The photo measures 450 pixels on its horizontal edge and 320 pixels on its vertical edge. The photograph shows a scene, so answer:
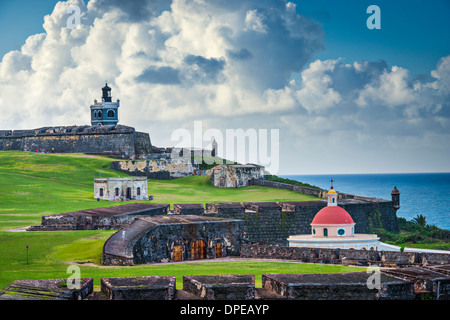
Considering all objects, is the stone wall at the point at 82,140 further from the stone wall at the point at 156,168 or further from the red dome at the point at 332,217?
the red dome at the point at 332,217

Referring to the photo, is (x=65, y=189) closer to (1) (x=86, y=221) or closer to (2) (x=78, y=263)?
(1) (x=86, y=221)

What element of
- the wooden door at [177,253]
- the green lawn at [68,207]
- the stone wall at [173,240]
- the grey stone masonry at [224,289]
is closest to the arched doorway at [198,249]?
the stone wall at [173,240]

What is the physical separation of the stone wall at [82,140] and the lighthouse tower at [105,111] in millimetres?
7428

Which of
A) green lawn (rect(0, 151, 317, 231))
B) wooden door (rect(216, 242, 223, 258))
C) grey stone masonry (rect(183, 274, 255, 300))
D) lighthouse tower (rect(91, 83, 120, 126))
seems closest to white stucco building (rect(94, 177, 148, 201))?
green lawn (rect(0, 151, 317, 231))

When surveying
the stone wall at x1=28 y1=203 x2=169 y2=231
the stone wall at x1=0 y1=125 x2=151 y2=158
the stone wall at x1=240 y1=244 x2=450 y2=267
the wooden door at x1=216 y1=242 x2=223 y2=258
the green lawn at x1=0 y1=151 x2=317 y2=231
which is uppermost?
the stone wall at x1=0 y1=125 x2=151 y2=158

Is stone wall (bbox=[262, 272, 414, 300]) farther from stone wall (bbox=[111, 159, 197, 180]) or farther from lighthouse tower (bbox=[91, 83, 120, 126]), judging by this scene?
lighthouse tower (bbox=[91, 83, 120, 126])

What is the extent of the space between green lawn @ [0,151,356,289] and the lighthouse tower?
1642 cm

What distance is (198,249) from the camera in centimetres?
2939

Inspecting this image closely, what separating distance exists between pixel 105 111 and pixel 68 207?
4673cm

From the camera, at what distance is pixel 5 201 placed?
42062 mm

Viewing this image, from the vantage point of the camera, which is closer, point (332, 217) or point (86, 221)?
point (86, 221)

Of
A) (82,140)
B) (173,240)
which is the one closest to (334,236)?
(173,240)

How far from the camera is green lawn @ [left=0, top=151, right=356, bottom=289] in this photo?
21.0 meters
